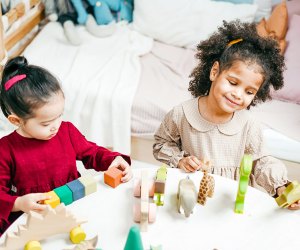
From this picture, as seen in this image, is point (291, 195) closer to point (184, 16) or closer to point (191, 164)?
point (191, 164)

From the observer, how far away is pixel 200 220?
1023 millimetres

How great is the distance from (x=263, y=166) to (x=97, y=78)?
3.25 ft

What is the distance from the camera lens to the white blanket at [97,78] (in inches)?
77.4

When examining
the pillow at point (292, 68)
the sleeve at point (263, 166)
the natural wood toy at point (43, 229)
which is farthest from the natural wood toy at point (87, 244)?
the pillow at point (292, 68)

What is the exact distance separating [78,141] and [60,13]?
1.40m

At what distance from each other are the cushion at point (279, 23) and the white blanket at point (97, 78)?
601 mm

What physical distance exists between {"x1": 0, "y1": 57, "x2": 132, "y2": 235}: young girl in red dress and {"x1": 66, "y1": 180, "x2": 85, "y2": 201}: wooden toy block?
0.24ft

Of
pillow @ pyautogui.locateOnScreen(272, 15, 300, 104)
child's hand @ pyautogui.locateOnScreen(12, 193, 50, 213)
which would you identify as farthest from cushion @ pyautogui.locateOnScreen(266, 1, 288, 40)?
child's hand @ pyautogui.locateOnScreen(12, 193, 50, 213)

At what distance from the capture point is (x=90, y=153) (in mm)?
1188

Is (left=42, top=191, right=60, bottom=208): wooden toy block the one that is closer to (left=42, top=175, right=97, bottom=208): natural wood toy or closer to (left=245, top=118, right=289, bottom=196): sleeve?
(left=42, top=175, right=97, bottom=208): natural wood toy

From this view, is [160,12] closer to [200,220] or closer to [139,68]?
[139,68]

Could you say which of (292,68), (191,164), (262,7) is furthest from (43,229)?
(262,7)

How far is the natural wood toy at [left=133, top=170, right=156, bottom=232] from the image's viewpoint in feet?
3.14

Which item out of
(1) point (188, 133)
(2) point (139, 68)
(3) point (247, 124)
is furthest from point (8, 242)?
(2) point (139, 68)
